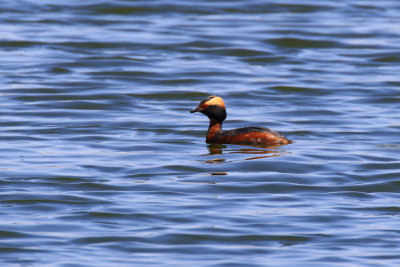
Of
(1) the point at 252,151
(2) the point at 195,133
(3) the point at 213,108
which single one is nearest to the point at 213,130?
(3) the point at 213,108

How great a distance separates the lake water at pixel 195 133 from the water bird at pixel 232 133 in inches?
6.4

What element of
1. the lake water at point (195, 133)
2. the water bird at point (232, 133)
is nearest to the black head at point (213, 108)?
the water bird at point (232, 133)

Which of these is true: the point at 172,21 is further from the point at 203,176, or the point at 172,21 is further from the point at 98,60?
the point at 203,176

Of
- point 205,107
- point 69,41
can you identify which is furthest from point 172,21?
point 205,107

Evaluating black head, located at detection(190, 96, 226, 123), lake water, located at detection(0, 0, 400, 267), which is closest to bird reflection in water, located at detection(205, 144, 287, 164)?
lake water, located at detection(0, 0, 400, 267)

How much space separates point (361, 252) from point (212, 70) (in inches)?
490

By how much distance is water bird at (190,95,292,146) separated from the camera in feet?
45.2

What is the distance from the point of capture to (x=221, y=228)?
967cm

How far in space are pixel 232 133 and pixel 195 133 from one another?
49.6 inches

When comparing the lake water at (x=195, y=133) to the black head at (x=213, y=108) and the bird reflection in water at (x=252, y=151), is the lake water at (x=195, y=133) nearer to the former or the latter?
the bird reflection in water at (x=252, y=151)

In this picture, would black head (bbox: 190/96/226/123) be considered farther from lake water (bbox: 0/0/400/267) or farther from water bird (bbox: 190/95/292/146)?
lake water (bbox: 0/0/400/267)

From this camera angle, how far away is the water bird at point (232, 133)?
13.8 m

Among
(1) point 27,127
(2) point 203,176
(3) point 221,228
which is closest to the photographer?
(3) point 221,228

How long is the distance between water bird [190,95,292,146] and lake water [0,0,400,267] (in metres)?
0.16
